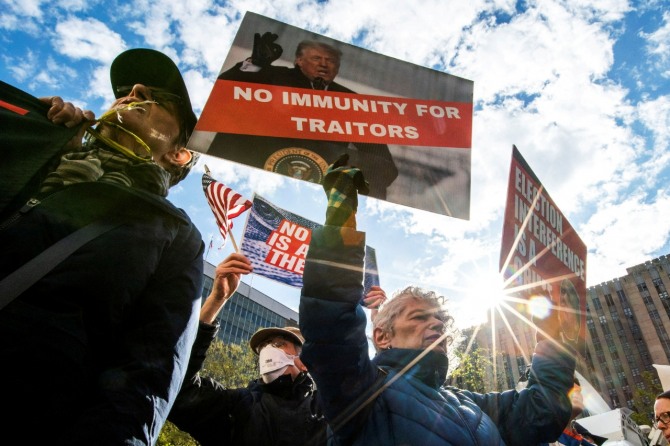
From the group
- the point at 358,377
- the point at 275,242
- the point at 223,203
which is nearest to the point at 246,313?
the point at 275,242

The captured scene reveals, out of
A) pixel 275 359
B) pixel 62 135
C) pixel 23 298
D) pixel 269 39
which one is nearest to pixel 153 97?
pixel 62 135

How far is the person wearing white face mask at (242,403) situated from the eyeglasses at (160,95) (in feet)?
3.49

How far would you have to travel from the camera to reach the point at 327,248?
62.8 inches

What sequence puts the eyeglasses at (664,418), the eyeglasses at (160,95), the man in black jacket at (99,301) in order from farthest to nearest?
the eyeglasses at (664,418), the eyeglasses at (160,95), the man in black jacket at (99,301)

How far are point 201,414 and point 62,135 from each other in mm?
2189

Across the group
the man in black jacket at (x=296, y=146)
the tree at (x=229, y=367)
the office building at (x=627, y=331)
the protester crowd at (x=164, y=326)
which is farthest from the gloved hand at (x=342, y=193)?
the office building at (x=627, y=331)

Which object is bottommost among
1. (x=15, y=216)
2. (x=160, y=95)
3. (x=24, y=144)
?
(x=15, y=216)

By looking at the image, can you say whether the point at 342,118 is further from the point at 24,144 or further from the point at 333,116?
the point at 24,144

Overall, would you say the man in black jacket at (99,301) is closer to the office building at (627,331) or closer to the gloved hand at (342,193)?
the gloved hand at (342,193)

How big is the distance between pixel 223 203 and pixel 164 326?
127 inches

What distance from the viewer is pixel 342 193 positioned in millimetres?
1689

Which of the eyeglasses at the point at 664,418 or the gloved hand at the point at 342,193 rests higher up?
the gloved hand at the point at 342,193

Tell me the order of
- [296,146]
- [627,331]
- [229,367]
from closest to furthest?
[296,146] < [229,367] < [627,331]

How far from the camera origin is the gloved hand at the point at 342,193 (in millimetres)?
1648
